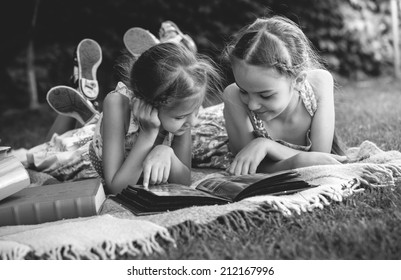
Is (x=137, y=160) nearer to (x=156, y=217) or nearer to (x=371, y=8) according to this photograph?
(x=156, y=217)

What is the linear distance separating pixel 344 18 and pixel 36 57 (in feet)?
14.0

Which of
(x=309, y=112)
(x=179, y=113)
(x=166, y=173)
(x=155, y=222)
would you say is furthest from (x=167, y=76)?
(x=309, y=112)

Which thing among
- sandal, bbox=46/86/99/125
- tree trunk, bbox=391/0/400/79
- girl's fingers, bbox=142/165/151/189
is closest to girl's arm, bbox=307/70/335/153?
girl's fingers, bbox=142/165/151/189

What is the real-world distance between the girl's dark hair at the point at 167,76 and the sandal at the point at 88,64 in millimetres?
1093

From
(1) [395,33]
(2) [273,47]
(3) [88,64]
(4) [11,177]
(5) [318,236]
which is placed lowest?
(5) [318,236]

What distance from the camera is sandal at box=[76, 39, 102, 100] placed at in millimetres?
3221

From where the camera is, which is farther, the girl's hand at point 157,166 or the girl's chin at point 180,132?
the girl's chin at point 180,132

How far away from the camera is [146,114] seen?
2.14 meters

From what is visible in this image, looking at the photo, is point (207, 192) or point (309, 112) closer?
point (207, 192)

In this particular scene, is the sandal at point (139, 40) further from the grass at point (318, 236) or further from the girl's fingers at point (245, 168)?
the grass at point (318, 236)

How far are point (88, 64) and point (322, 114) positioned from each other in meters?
1.57

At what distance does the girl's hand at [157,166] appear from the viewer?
2.07 meters

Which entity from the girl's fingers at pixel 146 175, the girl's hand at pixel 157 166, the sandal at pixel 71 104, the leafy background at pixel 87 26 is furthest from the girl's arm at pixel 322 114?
the leafy background at pixel 87 26

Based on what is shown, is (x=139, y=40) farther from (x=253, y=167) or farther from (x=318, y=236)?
(x=318, y=236)
